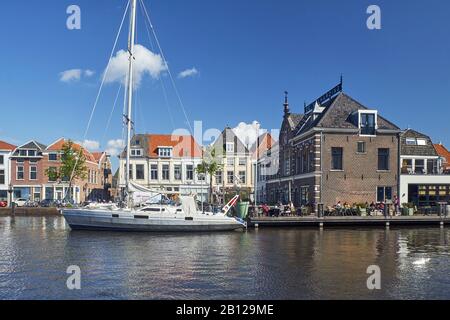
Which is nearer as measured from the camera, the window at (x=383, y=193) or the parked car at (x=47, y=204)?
the window at (x=383, y=193)

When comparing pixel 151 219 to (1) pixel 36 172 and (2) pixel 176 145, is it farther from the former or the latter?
(1) pixel 36 172

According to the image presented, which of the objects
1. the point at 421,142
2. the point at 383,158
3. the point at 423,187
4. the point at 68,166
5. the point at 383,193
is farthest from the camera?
the point at 68,166

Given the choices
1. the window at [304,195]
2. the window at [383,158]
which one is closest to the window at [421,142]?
the window at [383,158]

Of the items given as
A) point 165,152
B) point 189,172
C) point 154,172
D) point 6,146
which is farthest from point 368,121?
point 6,146

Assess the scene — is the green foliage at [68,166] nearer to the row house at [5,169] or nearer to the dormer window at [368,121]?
the row house at [5,169]

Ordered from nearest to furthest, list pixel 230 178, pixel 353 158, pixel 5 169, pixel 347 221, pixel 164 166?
pixel 347 221, pixel 353 158, pixel 5 169, pixel 164 166, pixel 230 178

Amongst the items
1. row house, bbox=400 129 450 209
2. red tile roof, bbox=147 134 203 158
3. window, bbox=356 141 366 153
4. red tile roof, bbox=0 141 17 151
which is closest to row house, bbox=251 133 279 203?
red tile roof, bbox=147 134 203 158

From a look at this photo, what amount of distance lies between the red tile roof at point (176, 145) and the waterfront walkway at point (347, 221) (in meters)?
38.0

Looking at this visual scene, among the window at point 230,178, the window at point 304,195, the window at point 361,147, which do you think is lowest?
the window at point 304,195

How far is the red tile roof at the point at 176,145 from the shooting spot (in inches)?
2874

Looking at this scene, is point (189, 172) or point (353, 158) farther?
point (189, 172)

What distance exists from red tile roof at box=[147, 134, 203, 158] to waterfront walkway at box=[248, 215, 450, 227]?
3805cm

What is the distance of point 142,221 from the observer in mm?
31578

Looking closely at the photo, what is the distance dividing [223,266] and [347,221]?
68.8ft
